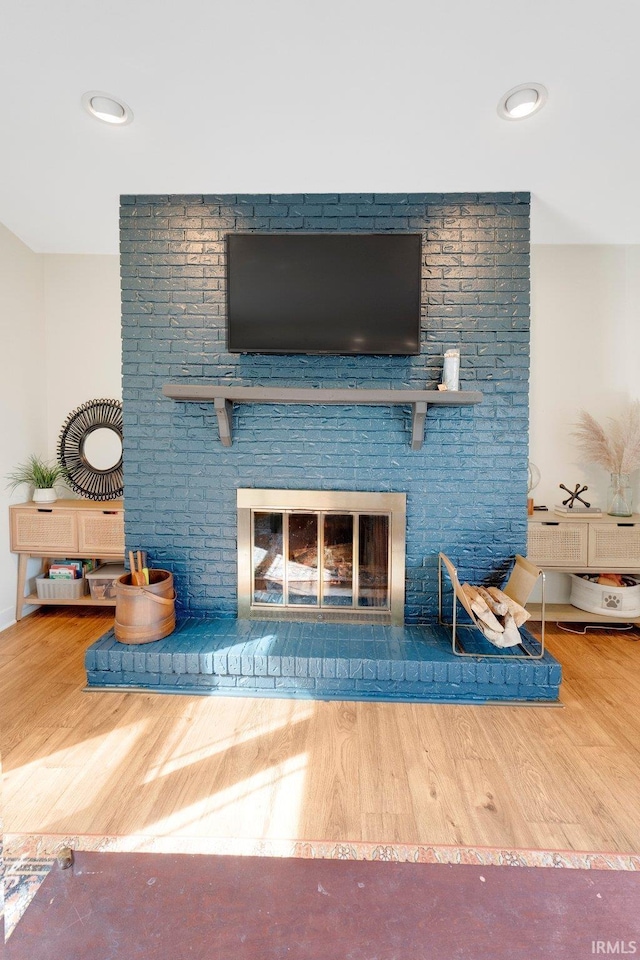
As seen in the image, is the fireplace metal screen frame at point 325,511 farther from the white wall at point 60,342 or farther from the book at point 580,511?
the white wall at point 60,342

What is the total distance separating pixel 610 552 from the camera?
3215 millimetres

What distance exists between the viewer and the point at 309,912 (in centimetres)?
92

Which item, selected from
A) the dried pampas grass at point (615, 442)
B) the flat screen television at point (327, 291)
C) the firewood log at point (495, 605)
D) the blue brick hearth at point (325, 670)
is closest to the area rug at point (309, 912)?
the blue brick hearth at point (325, 670)

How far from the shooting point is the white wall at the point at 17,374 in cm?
337

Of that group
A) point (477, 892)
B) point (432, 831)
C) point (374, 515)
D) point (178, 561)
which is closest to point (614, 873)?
point (477, 892)

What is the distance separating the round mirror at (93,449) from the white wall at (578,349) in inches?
116

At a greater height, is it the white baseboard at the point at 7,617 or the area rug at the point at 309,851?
Answer: the white baseboard at the point at 7,617

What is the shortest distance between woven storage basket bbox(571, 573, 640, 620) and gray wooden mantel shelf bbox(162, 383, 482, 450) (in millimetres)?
1655

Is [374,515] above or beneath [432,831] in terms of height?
above

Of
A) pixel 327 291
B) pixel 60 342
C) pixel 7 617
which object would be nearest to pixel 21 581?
pixel 7 617

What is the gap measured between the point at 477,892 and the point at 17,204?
3.85m

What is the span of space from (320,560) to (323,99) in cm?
225

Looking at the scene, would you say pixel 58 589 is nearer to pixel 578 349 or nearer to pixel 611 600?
pixel 611 600

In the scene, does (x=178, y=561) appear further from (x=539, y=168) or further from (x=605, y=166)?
(x=605, y=166)
